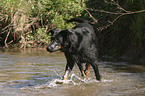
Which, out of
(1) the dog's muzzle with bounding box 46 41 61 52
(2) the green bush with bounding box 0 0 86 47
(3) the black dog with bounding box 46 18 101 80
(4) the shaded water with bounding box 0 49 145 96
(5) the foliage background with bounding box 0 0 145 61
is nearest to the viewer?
(4) the shaded water with bounding box 0 49 145 96

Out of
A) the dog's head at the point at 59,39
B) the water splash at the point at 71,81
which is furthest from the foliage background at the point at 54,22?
the dog's head at the point at 59,39

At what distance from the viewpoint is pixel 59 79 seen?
6.82 m

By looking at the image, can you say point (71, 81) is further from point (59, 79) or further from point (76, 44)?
point (76, 44)

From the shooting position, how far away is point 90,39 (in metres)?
6.82

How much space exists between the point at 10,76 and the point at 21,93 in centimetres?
191

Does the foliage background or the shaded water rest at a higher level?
the foliage background

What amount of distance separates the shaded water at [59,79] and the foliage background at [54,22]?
2489mm

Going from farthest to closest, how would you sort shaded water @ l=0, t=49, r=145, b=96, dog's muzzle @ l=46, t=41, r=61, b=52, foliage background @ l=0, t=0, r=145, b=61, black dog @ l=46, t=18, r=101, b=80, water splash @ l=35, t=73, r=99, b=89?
foliage background @ l=0, t=0, r=145, b=61
water splash @ l=35, t=73, r=99, b=89
black dog @ l=46, t=18, r=101, b=80
dog's muzzle @ l=46, t=41, r=61, b=52
shaded water @ l=0, t=49, r=145, b=96

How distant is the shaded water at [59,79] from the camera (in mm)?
5504

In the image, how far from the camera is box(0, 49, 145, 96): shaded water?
5504 mm

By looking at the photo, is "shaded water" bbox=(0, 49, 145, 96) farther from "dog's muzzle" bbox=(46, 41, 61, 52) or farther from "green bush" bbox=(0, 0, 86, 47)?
"green bush" bbox=(0, 0, 86, 47)

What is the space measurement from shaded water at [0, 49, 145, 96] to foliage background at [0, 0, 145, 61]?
249 cm

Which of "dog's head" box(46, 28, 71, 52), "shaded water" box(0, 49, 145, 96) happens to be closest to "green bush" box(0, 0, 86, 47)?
"shaded water" box(0, 49, 145, 96)

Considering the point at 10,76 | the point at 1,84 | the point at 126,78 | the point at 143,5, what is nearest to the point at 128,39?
the point at 143,5
